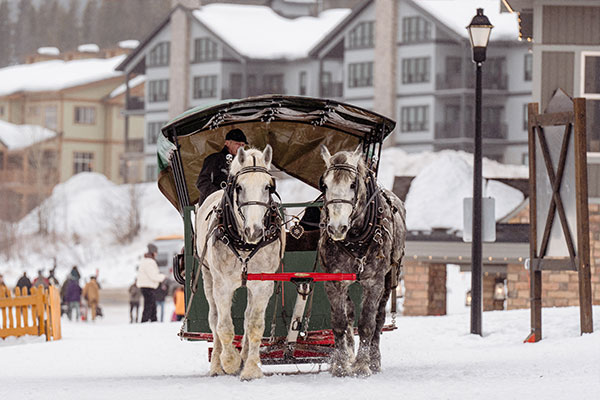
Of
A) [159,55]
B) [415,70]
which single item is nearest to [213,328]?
[415,70]

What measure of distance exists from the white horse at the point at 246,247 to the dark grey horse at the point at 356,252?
564 millimetres

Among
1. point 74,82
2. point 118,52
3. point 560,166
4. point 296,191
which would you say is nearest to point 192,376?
point 560,166

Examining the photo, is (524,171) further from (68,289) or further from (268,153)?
(268,153)

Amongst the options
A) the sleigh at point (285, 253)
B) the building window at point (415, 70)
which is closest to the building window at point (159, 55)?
the building window at point (415, 70)

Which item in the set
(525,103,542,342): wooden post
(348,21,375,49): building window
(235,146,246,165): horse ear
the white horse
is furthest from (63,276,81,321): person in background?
(348,21,375,49): building window

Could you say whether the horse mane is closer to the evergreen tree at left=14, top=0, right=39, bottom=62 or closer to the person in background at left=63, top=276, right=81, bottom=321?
the person in background at left=63, top=276, right=81, bottom=321

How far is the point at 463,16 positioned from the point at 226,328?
6577 centimetres

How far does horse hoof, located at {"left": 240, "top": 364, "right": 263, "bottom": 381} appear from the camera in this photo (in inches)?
475

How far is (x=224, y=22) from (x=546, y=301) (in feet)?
201

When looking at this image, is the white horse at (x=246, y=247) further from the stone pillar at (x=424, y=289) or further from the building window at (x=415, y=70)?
the building window at (x=415, y=70)

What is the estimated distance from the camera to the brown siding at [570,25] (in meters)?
25.3

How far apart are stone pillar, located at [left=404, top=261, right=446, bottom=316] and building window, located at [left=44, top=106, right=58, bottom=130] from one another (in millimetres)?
66869

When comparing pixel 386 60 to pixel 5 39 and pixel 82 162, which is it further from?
pixel 5 39

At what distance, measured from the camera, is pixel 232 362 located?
1256 cm
